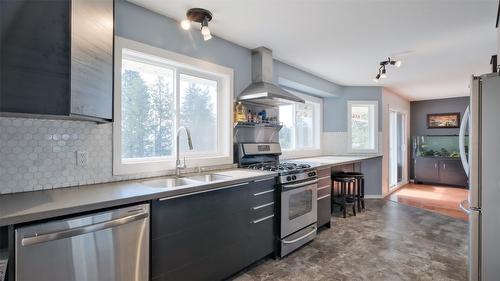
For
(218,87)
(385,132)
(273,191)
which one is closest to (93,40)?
(218,87)

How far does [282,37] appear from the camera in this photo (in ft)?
9.62

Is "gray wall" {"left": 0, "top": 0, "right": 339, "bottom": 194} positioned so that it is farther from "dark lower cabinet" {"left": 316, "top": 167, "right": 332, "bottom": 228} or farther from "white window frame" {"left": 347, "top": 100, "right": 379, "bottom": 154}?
"white window frame" {"left": 347, "top": 100, "right": 379, "bottom": 154}

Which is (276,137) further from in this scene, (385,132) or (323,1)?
(385,132)

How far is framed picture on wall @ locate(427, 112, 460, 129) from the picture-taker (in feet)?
22.8

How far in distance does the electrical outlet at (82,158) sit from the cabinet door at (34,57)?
58 cm

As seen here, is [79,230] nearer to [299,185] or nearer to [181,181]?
[181,181]

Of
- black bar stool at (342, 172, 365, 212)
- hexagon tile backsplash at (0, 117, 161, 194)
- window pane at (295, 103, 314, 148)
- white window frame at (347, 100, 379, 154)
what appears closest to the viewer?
hexagon tile backsplash at (0, 117, 161, 194)

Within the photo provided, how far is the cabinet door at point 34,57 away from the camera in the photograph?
3.90 ft

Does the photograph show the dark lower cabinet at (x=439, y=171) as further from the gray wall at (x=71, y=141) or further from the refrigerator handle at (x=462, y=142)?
the gray wall at (x=71, y=141)

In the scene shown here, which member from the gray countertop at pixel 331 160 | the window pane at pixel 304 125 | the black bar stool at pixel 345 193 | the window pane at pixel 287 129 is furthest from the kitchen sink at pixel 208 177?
the window pane at pixel 304 125

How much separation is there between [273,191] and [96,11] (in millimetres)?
2088

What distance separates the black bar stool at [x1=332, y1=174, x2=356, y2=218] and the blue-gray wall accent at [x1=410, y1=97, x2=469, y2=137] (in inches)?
183

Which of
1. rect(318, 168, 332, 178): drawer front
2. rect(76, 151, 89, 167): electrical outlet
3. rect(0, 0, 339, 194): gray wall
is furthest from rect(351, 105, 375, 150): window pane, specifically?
rect(76, 151, 89, 167): electrical outlet

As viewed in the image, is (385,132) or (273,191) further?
(385,132)
